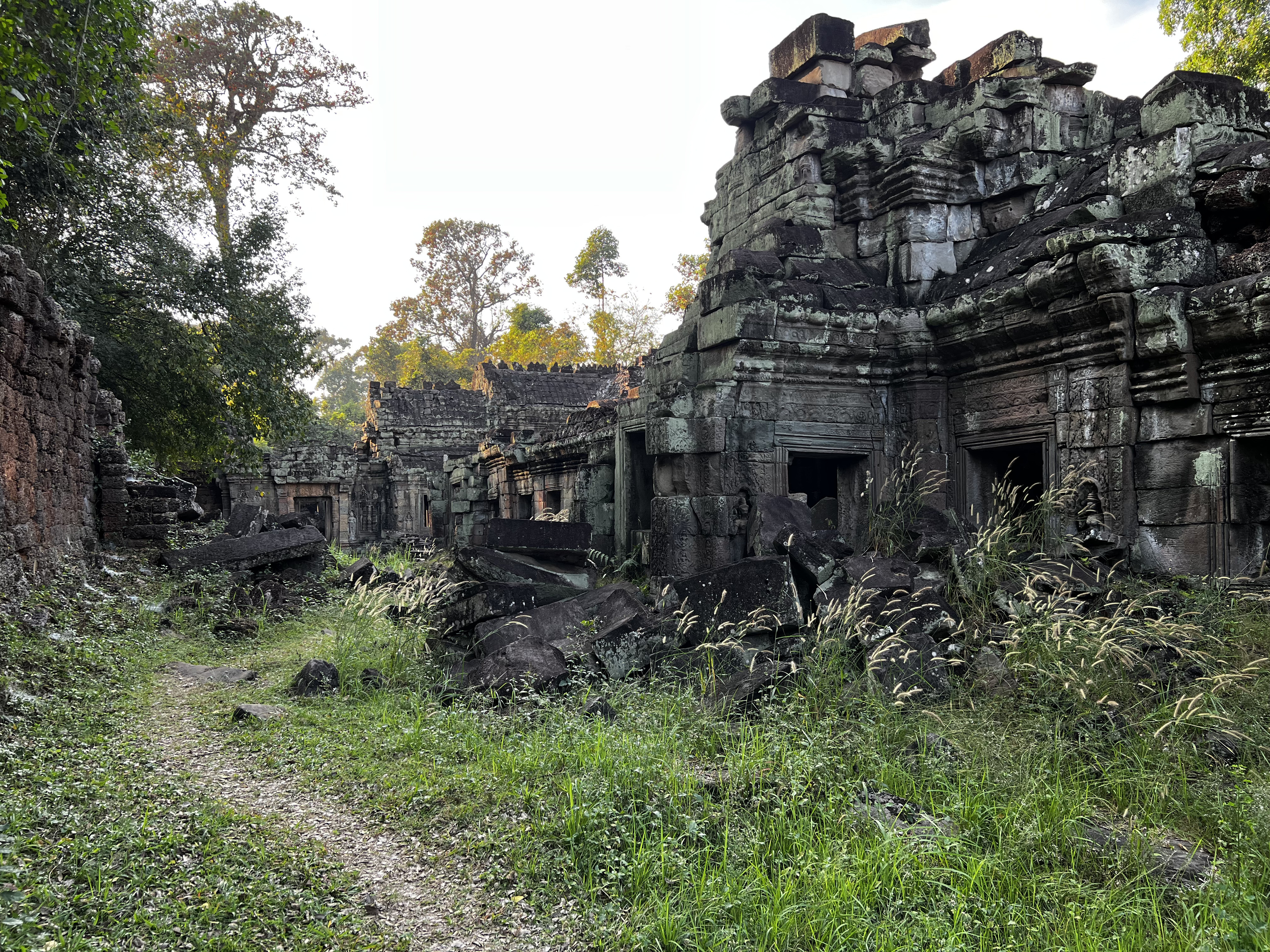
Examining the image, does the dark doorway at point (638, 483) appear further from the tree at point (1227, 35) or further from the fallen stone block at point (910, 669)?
the tree at point (1227, 35)

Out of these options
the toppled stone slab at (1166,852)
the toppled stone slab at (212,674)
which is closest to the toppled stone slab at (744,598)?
the toppled stone slab at (1166,852)

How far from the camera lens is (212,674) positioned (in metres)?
6.43

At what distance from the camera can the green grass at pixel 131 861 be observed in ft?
8.18

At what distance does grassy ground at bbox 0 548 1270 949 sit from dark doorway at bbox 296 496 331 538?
1879 cm

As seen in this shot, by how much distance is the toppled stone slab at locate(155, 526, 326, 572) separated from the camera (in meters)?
10.4

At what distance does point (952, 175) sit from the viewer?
26.2ft

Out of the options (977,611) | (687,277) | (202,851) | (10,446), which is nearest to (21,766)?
(202,851)

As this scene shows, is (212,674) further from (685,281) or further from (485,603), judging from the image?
(685,281)

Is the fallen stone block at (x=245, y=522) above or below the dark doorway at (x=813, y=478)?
below

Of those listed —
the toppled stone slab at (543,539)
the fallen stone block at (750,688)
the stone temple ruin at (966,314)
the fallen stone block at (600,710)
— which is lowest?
the fallen stone block at (600,710)

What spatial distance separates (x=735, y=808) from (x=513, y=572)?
4007mm

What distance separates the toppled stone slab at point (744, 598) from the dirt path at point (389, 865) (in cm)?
272

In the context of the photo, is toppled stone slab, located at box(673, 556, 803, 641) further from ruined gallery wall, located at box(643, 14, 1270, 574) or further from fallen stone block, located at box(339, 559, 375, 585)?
fallen stone block, located at box(339, 559, 375, 585)

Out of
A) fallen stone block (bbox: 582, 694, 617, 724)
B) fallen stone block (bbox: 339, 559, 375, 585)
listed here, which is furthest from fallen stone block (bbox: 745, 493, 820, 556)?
fallen stone block (bbox: 339, 559, 375, 585)
